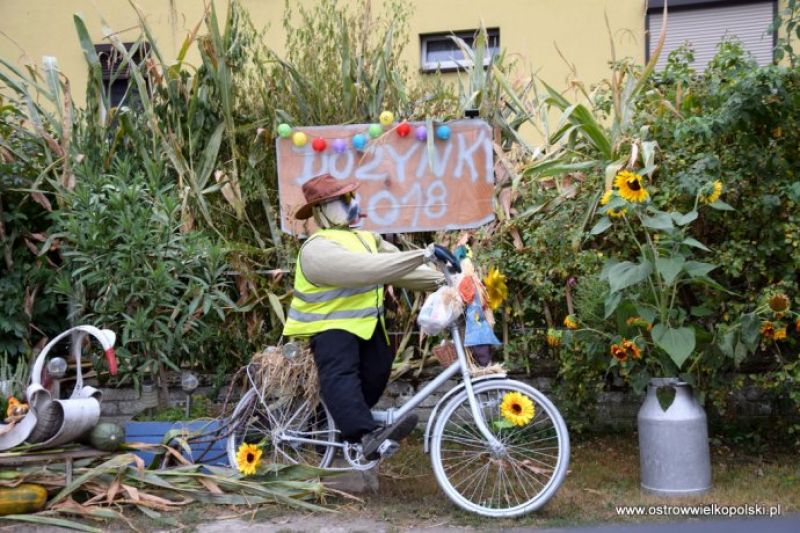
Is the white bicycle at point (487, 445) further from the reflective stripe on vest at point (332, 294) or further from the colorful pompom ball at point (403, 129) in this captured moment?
the colorful pompom ball at point (403, 129)

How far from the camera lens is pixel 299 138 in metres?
5.95

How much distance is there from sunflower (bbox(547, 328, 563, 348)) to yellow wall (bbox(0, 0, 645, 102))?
176 inches

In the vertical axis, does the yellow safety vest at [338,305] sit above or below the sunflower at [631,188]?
below

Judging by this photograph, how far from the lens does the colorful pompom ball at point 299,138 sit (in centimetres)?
595

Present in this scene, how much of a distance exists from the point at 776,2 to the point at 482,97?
196 inches

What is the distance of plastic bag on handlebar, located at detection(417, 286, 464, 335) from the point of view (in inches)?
170

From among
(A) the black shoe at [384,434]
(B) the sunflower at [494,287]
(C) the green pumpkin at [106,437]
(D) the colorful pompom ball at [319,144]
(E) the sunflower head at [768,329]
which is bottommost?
(C) the green pumpkin at [106,437]

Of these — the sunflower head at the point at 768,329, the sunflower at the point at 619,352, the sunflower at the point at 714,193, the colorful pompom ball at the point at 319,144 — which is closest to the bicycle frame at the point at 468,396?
the sunflower at the point at 619,352

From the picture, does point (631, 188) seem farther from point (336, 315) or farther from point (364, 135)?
point (364, 135)

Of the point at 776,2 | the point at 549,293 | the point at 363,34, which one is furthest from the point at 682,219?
the point at 776,2

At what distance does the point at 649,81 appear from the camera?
562 cm

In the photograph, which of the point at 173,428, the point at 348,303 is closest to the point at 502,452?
the point at 348,303

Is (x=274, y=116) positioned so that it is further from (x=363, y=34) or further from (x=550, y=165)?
(x=550, y=165)

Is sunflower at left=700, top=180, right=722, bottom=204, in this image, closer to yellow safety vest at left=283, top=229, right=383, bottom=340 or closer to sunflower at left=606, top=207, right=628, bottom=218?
sunflower at left=606, top=207, right=628, bottom=218
